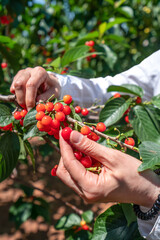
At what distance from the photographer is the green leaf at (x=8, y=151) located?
3.57 feet

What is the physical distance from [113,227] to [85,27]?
2.53m

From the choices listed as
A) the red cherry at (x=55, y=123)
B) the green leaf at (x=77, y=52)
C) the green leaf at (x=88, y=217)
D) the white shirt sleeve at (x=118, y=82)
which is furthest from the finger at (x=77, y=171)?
the green leaf at (x=88, y=217)

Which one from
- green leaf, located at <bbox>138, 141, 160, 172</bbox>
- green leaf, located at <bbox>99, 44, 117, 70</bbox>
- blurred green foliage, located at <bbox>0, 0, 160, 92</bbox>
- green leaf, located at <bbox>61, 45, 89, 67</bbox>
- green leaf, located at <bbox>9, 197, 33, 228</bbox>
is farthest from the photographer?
green leaf, located at <bbox>9, 197, 33, 228</bbox>

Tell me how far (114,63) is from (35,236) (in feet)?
7.28

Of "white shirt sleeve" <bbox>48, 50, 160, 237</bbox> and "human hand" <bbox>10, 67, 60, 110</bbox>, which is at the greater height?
"human hand" <bbox>10, 67, 60, 110</bbox>

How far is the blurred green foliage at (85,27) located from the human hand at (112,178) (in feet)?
4.70

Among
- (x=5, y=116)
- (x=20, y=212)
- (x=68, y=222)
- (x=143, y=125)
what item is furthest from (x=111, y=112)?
(x=20, y=212)

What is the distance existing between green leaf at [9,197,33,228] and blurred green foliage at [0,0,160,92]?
1.46 metres

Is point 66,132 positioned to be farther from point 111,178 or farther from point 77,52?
point 77,52

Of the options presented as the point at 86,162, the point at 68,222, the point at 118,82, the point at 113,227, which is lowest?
the point at 68,222

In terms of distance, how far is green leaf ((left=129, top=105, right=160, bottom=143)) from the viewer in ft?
3.76

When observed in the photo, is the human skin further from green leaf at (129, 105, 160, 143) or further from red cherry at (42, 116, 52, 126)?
green leaf at (129, 105, 160, 143)

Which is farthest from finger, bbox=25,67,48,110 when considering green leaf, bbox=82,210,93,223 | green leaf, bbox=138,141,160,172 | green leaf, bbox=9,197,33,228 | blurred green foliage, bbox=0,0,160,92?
green leaf, bbox=9,197,33,228

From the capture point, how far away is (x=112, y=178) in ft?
2.68
